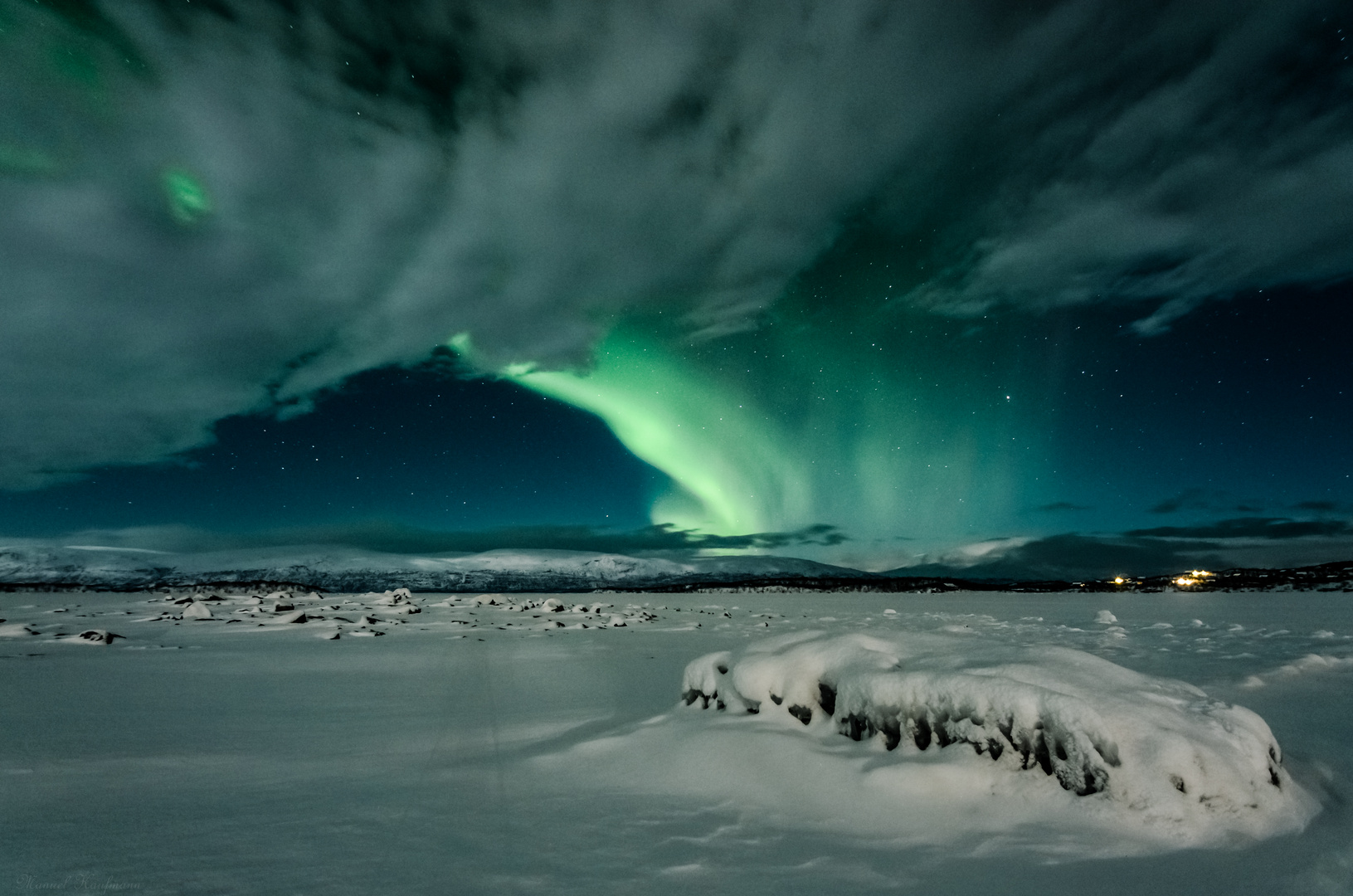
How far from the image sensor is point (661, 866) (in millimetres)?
2623

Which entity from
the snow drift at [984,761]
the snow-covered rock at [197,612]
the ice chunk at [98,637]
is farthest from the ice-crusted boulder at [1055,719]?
the snow-covered rock at [197,612]

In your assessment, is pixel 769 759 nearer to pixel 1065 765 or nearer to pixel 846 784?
pixel 846 784

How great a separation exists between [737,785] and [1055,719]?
1888 millimetres

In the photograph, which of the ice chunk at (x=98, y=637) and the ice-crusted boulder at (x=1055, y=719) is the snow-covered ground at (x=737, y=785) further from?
the ice chunk at (x=98, y=637)

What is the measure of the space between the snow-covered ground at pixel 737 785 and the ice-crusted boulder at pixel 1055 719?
0.01 metres

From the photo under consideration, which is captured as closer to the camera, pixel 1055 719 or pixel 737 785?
pixel 1055 719

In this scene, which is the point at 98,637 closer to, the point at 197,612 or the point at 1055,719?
the point at 197,612

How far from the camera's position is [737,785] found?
3.69m

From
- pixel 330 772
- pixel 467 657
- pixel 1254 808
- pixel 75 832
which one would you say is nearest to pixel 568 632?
pixel 467 657

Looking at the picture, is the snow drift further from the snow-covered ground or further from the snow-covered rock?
the snow-covered rock

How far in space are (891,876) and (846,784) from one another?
0.98m

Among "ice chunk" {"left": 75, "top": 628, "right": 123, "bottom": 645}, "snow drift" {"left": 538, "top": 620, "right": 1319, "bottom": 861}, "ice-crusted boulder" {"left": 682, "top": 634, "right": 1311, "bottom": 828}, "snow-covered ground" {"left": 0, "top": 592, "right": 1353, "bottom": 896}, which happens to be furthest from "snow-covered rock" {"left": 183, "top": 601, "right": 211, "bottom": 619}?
"ice-crusted boulder" {"left": 682, "top": 634, "right": 1311, "bottom": 828}

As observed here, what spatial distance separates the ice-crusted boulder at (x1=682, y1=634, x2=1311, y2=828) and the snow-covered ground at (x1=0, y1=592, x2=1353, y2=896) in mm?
14

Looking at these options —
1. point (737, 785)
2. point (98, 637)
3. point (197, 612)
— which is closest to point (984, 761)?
point (737, 785)
